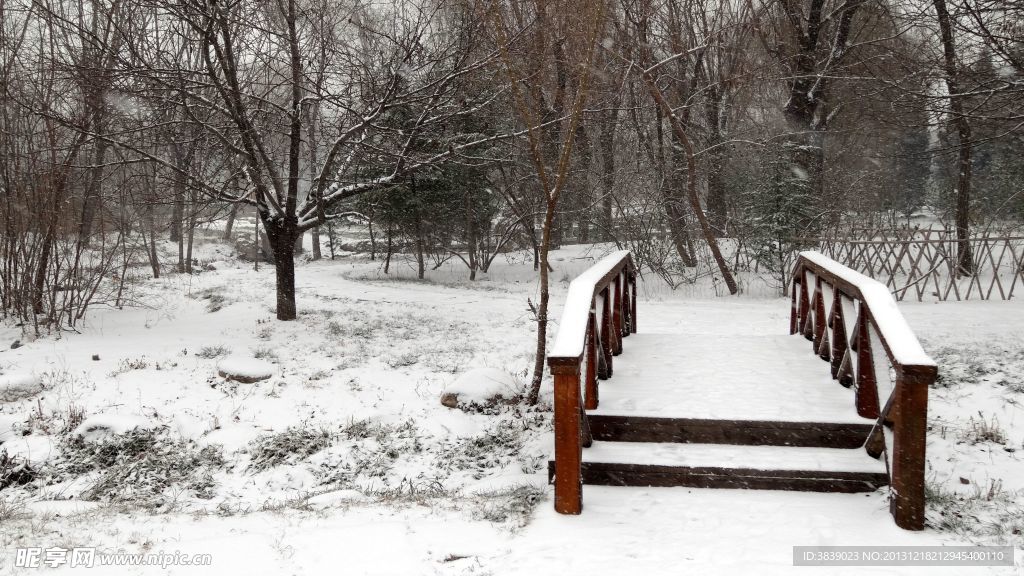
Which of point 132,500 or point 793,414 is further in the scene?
point 132,500

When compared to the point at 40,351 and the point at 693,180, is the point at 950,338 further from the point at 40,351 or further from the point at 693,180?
the point at 40,351

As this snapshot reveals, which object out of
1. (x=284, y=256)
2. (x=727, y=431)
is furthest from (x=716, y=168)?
(x=727, y=431)

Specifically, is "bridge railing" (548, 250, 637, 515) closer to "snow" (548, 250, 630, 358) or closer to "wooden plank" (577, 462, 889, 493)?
"snow" (548, 250, 630, 358)

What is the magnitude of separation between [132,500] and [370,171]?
14443 millimetres

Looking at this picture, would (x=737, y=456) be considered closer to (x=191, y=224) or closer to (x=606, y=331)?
(x=606, y=331)

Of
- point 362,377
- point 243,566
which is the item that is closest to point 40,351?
point 362,377

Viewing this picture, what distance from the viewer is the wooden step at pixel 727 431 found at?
495cm

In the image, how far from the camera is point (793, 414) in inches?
203

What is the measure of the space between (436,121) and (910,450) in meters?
8.53

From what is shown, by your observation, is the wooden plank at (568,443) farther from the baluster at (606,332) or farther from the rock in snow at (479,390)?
the rock in snow at (479,390)

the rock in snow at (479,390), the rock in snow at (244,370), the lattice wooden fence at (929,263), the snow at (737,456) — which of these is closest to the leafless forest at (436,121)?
the lattice wooden fence at (929,263)

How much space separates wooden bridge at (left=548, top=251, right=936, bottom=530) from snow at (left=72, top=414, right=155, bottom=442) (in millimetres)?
4974

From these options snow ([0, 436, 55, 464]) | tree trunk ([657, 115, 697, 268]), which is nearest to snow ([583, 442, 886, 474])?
snow ([0, 436, 55, 464])

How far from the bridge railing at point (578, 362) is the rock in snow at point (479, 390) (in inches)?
54.4
